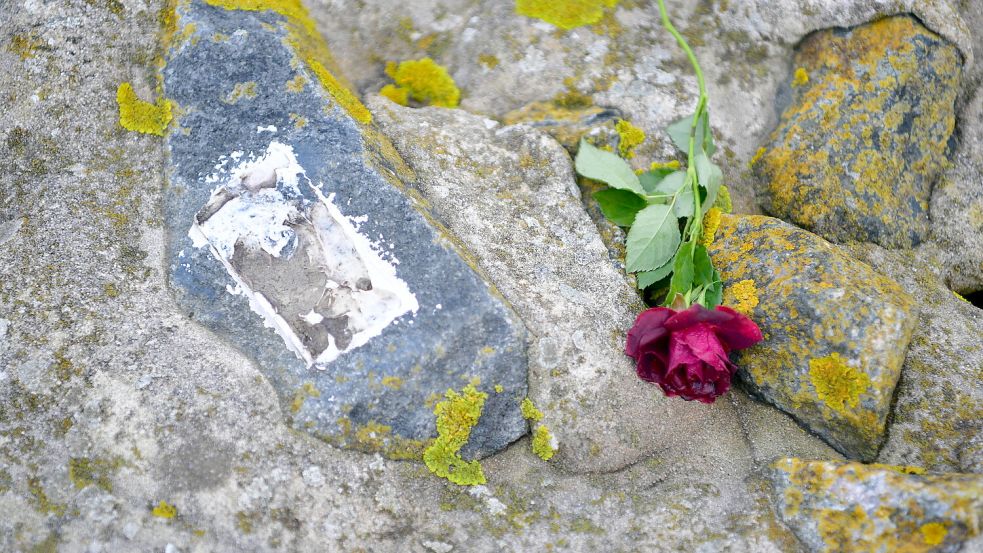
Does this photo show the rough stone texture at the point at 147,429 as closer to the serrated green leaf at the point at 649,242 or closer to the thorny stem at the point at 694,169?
the thorny stem at the point at 694,169

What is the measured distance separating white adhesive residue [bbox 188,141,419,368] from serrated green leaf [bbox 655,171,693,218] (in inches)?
38.4

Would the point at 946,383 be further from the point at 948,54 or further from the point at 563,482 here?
the point at 948,54

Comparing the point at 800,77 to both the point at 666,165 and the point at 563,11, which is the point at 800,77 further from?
the point at 563,11

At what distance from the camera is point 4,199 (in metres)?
2.39

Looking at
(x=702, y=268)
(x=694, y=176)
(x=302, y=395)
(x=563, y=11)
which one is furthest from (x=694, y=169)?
(x=302, y=395)

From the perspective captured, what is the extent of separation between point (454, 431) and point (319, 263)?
26.7 inches

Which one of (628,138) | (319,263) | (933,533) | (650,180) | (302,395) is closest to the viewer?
(933,533)

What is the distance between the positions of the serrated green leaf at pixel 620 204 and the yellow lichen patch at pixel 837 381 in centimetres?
76

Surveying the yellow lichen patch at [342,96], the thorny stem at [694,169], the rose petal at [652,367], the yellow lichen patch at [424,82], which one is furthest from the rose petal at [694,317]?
the yellow lichen patch at [424,82]

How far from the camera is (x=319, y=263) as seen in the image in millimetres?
2283

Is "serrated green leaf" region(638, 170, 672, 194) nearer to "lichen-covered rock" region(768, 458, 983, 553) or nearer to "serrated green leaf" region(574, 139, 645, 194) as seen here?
"serrated green leaf" region(574, 139, 645, 194)

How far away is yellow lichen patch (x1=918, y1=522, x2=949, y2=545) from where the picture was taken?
5.95 ft

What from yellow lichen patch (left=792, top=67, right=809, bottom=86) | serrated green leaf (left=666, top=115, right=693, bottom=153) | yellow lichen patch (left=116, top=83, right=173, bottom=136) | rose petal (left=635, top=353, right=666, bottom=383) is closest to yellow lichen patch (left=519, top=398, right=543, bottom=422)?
rose petal (left=635, top=353, right=666, bottom=383)

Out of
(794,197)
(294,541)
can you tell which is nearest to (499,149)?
(794,197)
